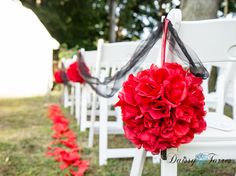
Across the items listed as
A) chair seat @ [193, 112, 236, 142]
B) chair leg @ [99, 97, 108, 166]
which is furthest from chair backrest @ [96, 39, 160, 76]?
chair seat @ [193, 112, 236, 142]

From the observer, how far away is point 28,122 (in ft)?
20.8

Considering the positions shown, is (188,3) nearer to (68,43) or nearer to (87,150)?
(87,150)

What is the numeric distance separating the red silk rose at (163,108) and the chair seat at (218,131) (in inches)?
10.2

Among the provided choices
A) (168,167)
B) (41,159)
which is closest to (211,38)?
(168,167)

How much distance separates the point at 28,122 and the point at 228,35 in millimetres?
4889

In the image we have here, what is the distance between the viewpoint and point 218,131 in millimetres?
2158

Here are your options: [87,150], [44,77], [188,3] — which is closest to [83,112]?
[87,150]

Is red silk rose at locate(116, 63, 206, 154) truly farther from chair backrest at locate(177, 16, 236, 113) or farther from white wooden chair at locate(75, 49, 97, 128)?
white wooden chair at locate(75, 49, 97, 128)

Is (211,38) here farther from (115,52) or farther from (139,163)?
(115,52)

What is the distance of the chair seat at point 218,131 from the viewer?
79.7 inches

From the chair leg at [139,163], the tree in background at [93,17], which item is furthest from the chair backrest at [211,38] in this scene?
the tree in background at [93,17]

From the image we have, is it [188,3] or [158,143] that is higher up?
[188,3]

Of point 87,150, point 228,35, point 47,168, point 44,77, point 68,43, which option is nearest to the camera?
point 228,35

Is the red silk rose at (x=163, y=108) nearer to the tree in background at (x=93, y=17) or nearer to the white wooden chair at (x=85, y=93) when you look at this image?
the white wooden chair at (x=85, y=93)
